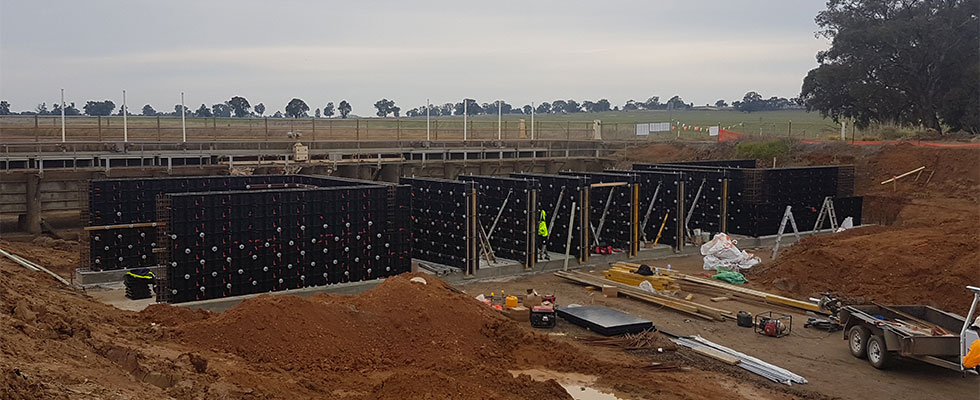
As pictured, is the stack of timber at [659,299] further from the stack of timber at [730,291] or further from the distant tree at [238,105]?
the distant tree at [238,105]

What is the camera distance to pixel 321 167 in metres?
31.8

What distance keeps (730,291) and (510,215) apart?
21.2 ft

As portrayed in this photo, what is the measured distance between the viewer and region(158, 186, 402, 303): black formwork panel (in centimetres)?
1602

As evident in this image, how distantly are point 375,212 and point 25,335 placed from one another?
32.5 ft

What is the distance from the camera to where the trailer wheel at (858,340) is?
14.1m

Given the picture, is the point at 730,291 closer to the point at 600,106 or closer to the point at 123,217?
the point at 123,217

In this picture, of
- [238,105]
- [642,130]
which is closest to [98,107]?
[238,105]

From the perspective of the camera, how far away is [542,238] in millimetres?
23484

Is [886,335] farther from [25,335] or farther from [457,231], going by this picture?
[25,335]

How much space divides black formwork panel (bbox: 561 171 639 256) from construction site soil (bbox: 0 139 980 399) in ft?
17.6

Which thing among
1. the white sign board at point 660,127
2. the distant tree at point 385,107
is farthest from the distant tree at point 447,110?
the white sign board at point 660,127

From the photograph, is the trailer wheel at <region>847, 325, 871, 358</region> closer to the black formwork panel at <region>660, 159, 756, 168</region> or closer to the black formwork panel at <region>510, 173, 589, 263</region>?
the black formwork panel at <region>510, 173, 589, 263</region>

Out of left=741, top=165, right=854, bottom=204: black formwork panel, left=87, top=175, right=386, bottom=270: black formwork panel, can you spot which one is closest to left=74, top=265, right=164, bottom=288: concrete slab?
left=87, top=175, right=386, bottom=270: black formwork panel

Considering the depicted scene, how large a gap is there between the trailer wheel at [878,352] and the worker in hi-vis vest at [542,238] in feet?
32.3
